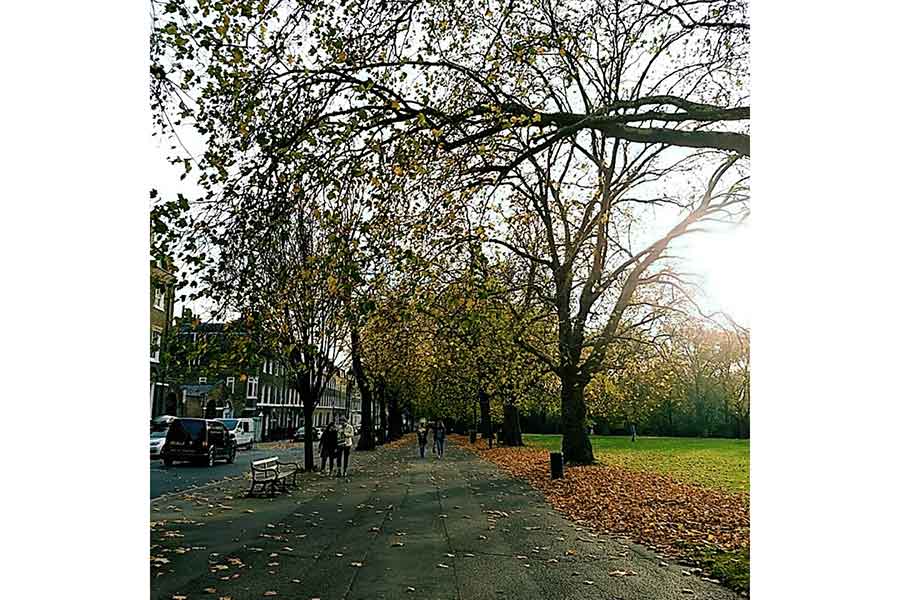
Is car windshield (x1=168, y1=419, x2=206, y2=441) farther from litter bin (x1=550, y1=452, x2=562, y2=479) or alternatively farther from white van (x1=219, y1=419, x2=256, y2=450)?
litter bin (x1=550, y1=452, x2=562, y2=479)

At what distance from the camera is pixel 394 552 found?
6836mm

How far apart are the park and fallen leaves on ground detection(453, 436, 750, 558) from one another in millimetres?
63

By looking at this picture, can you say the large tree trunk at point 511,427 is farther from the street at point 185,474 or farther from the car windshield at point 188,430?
the car windshield at point 188,430

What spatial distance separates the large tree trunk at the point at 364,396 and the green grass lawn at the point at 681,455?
5.12m

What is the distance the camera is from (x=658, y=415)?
1406 cm

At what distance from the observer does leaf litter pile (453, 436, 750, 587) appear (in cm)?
710

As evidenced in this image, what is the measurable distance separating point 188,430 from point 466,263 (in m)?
11.5

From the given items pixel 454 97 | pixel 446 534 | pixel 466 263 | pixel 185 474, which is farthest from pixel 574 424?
pixel 185 474

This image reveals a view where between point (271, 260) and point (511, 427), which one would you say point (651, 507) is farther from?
point (511, 427)

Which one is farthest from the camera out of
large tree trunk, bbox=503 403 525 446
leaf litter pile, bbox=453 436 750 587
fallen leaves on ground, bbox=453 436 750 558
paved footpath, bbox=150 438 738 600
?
large tree trunk, bbox=503 403 525 446

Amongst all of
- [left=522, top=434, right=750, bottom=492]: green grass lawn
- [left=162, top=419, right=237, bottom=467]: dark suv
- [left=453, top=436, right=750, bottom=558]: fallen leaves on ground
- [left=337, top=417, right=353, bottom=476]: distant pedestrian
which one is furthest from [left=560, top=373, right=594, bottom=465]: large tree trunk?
[left=162, top=419, right=237, bottom=467]: dark suv
